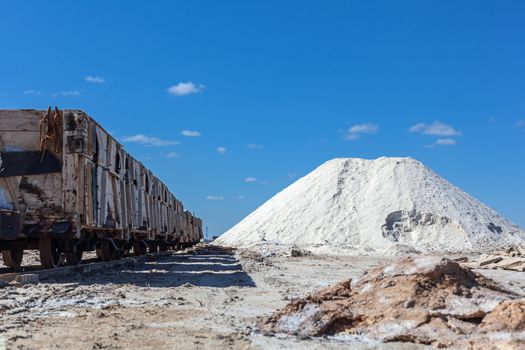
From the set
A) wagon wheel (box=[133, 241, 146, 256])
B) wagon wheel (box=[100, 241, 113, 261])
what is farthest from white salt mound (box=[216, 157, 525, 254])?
wagon wheel (box=[100, 241, 113, 261])

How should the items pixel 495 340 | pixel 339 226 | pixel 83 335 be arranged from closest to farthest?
pixel 495 340 → pixel 83 335 → pixel 339 226

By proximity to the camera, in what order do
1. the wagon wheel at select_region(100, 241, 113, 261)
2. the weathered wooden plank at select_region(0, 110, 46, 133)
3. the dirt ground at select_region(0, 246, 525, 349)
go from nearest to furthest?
the dirt ground at select_region(0, 246, 525, 349), the weathered wooden plank at select_region(0, 110, 46, 133), the wagon wheel at select_region(100, 241, 113, 261)

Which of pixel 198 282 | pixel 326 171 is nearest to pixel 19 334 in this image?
pixel 198 282

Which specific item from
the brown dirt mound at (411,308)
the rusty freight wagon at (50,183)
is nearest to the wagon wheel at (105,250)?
the rusty freight wagon at (50,183)

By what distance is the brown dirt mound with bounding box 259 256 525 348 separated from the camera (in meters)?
5.02

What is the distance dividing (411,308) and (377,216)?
124ft

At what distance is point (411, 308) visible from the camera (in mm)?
5387

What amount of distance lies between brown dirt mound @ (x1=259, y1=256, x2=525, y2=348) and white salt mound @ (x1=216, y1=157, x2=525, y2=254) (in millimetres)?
27162

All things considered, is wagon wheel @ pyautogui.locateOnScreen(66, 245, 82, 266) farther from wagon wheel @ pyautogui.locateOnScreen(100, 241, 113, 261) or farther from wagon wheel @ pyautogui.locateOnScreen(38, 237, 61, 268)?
wagon wheel @ pyautogui.locateOnScreen(100, 241, 113, 261)

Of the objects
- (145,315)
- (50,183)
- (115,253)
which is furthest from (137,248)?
(145,315)

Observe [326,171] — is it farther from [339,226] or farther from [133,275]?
[133,275]

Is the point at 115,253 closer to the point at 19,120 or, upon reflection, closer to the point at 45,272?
the point at 19,120

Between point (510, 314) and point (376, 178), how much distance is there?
4536 centimetres

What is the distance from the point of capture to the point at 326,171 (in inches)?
2144
